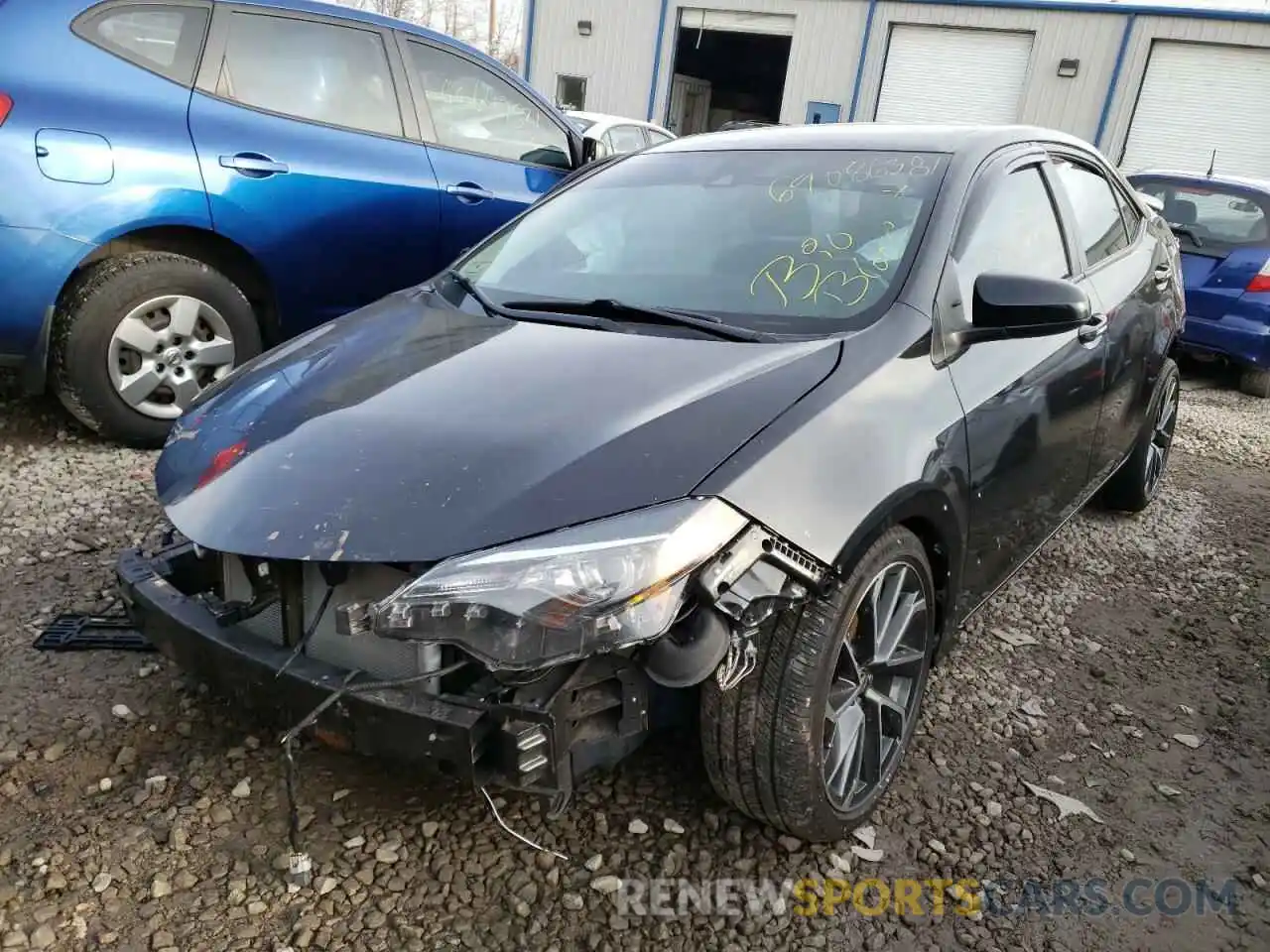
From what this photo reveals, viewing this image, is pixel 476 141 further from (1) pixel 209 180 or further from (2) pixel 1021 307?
(2) pixel 1021 307

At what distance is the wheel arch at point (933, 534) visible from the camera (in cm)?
183

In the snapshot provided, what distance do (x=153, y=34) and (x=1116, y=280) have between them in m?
3.82

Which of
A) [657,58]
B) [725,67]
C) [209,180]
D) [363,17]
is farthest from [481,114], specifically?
[725,67]

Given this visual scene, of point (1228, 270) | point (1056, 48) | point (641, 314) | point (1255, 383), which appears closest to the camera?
point (641, 314)

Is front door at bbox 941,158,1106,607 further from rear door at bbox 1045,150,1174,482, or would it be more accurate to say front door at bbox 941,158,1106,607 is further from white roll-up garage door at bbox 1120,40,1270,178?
white roll-up garage door at bbox 1120,40,1270,178

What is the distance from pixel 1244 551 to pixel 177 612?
4.13 meters

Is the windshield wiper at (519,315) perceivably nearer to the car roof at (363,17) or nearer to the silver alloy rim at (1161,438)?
the car roof at (363,17)

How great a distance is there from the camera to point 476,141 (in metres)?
4.72

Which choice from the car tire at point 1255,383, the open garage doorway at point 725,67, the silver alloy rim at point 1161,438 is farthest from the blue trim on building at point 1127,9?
the silver alloy rim at point 1161,438

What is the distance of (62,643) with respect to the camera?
2494 millimetres

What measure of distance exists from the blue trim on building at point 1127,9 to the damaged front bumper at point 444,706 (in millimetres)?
18407

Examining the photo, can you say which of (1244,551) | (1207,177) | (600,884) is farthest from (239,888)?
(1207,177)

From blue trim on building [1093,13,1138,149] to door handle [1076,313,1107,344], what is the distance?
52.3 ft

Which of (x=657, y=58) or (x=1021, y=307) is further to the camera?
(x=657, y=58)
